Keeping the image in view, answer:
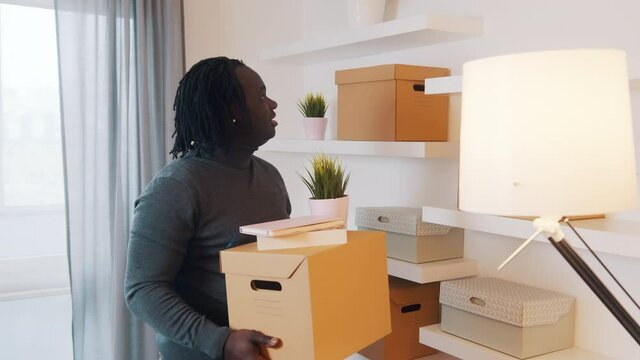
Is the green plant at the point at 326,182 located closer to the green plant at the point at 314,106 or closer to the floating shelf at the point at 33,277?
the green plant at the point at 314,106

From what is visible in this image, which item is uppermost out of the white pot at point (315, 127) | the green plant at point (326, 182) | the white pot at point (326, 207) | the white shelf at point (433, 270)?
the white pot at point (315, 127)

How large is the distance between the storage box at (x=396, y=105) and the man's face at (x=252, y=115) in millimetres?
499

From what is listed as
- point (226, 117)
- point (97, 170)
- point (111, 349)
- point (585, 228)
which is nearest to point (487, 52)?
point (585, 228)

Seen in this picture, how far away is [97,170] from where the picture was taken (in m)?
2.37

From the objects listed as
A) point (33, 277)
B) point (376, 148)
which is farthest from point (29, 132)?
point (376, 148)

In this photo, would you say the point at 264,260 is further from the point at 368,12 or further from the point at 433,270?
the point at 368,12

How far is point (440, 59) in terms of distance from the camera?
215 cm

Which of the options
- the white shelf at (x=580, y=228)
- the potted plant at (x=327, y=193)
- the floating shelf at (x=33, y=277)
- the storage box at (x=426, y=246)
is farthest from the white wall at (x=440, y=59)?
the floating shelf at (x=33, y=277)

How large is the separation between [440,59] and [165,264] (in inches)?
45.5

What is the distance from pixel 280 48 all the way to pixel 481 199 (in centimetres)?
174

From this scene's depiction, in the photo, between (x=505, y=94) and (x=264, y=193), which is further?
(x=264, y=193)

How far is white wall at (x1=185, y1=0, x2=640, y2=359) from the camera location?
1.65 meters

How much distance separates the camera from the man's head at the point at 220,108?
5.32 feet

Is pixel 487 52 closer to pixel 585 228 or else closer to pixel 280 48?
pixel 585 228
